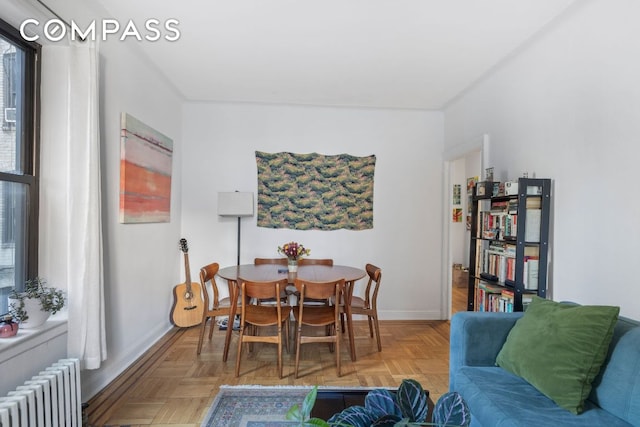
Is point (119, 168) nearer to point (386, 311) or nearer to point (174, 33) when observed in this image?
point (174, 33)

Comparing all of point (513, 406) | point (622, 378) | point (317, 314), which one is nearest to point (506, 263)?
point (622, 378)

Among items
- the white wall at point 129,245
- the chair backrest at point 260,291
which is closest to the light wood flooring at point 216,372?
A: the white wall at point 129,245

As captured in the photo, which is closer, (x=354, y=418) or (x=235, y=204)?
(x=354, y=418)

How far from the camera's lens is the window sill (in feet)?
5.12

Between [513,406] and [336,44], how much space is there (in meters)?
2.71

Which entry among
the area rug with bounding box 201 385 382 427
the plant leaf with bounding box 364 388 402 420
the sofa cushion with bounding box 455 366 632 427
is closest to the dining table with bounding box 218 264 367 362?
the area rug with bounding box 201 385 382 427

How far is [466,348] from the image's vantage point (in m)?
1.93

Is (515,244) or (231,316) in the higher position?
(515,244)

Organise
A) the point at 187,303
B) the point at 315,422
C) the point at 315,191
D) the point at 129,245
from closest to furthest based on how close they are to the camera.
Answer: the point at 315,422, the point at 129,245, the point at 187,303, the point at 315,191

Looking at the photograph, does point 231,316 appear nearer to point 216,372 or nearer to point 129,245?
point 216,372

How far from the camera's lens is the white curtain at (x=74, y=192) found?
1961mm

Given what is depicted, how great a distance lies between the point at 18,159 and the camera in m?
1.92

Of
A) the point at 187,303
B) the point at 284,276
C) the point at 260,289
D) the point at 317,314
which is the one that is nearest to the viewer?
the point at 260,289

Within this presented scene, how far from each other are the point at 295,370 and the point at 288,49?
8.98ft
